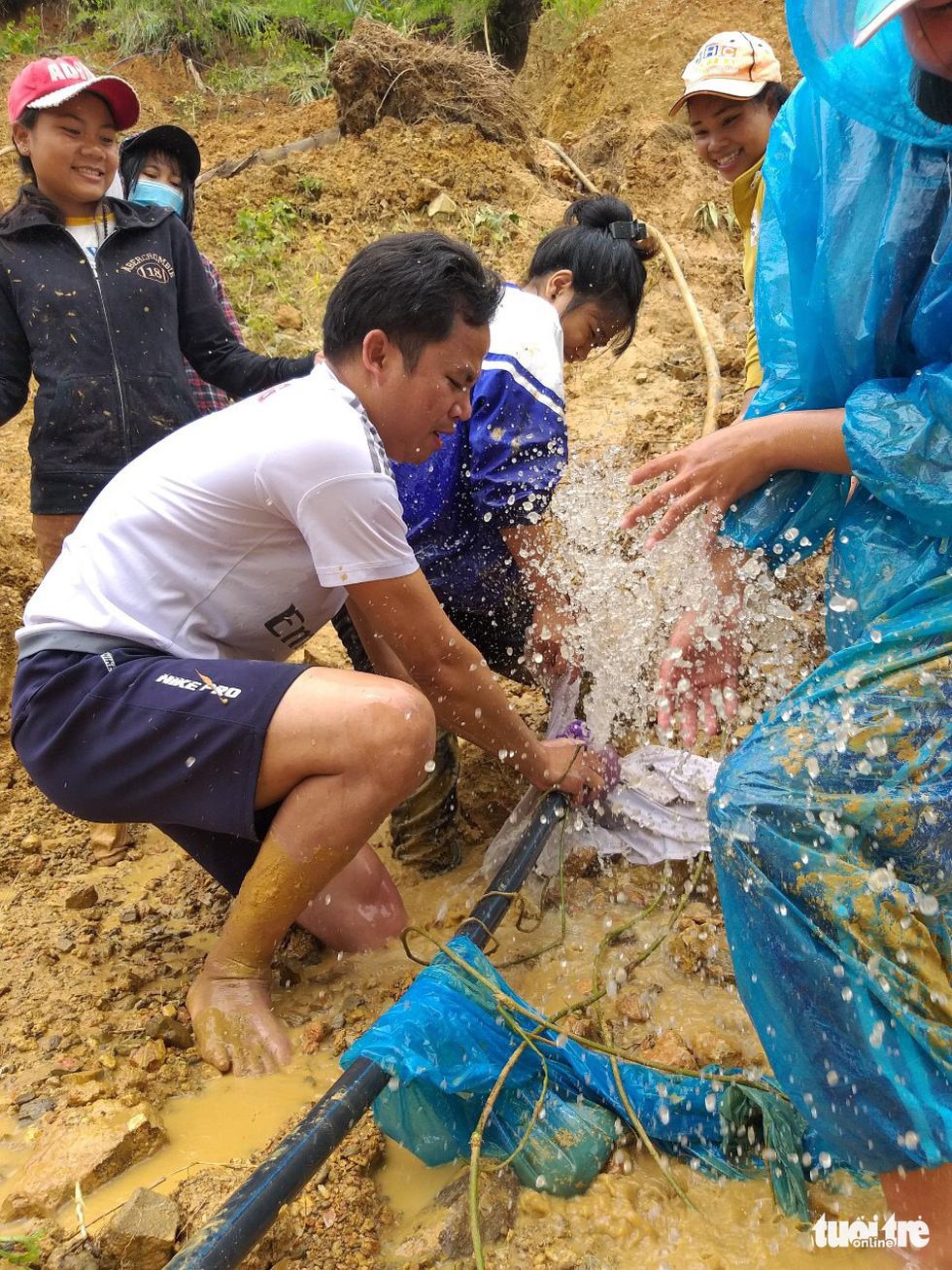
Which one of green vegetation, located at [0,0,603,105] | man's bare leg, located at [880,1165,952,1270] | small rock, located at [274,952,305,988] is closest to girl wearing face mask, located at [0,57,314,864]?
small rock, located at [274,952,305,988]

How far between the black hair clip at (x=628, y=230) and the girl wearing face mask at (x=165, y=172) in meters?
1.39

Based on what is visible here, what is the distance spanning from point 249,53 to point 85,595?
9.48 m

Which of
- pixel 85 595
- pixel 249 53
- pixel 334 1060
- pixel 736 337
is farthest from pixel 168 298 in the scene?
pixel 249 53

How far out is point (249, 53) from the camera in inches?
370

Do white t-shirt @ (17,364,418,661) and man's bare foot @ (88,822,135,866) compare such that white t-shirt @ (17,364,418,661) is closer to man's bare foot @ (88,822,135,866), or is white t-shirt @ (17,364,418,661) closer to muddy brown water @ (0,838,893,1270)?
muddy brown water @ (0,838,893,1270)

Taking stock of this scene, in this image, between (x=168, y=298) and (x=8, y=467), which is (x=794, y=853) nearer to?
(x=168, y=298)

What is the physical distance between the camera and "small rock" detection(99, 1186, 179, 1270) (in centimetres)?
141

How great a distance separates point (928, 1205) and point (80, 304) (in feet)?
9.45

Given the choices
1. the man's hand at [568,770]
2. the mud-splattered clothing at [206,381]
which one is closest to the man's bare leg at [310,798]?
the man's hand at [568,770]

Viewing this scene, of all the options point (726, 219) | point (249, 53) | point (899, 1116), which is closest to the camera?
point (899, 1116)

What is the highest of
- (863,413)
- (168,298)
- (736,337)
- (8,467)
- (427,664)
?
(863,413)

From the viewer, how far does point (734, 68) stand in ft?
10.8

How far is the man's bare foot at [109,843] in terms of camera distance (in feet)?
9.22

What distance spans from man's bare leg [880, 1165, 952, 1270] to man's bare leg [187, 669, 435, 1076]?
1.05m
